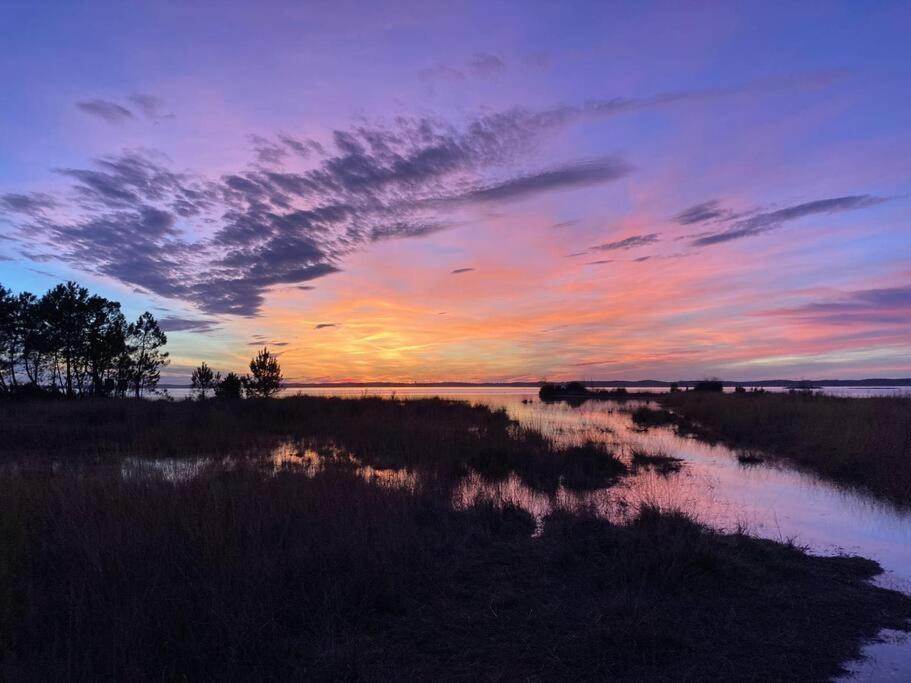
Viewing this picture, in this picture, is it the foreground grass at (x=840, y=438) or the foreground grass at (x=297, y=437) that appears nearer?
the foreground grass at (x=840, y=438)

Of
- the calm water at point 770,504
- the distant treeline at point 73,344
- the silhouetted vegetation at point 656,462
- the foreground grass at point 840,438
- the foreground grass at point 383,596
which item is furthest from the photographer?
the distant treeline at point 73,344

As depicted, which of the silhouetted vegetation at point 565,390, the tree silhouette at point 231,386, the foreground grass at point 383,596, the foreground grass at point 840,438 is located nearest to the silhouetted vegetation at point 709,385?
the silhouetted vegetation at point 565,390

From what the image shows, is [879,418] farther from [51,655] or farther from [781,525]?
[51,655]

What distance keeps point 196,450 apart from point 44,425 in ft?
28.7

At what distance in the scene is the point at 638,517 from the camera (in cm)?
1002

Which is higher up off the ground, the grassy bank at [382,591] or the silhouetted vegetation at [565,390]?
the silhouetted vegetation at [565,390]

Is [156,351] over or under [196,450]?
over

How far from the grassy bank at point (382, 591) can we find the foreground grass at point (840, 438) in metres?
8.20

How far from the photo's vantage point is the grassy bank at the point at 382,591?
5012mm

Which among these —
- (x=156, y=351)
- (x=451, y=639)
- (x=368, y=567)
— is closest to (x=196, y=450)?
(x=368, y=567)

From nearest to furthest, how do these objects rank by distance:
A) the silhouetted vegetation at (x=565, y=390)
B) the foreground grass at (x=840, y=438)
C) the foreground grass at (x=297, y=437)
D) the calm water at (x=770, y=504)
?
the calm water at (x=770, y=504) → the foreground grass at (x=840, y=438) → the foreground grass at (x=297, y=437) → the silhouetted vegetation at (x=565, y=390)

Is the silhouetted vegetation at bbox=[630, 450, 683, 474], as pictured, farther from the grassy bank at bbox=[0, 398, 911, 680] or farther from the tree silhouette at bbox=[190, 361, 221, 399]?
the tree silhouette at bbox=[190, 361, 221, 399]

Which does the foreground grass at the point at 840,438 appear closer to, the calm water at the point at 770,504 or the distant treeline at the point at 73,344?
the calm water at the point at 770,504

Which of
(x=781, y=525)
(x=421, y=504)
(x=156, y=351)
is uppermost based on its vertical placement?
(x=156, y=351)
